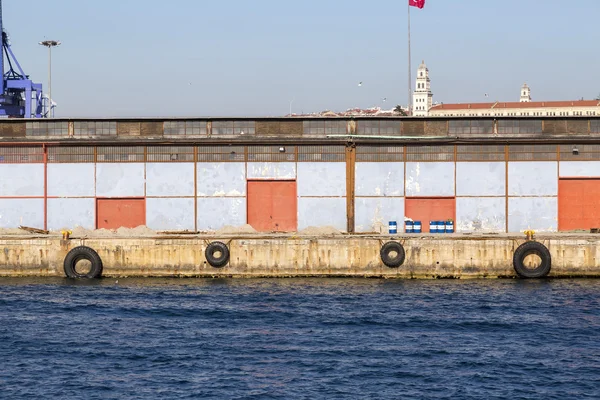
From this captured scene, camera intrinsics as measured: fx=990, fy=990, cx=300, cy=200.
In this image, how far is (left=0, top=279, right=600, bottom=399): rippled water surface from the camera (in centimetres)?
3131

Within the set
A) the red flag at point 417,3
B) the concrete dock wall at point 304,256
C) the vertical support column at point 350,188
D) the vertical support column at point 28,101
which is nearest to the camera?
the concrete dock wall at point 304,256

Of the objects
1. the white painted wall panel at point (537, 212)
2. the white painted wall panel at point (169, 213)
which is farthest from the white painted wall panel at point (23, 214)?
the white painted wall panel at point (537, 212)

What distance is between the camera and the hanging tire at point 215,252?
52094 millimetres

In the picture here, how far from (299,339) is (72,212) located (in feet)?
76.2

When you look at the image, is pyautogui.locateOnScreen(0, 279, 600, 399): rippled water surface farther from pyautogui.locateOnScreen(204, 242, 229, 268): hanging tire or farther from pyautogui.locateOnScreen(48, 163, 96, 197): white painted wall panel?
pyautogui.locateOnScreen(48, 163, 96, 197): white painted wall panel

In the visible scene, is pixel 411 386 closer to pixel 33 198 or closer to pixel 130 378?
pixel 130 378

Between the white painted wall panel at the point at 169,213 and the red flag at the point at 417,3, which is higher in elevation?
the red flag at the point at 417,3

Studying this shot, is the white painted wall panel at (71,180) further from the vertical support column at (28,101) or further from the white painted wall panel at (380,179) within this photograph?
the vertical support column at (28,101)

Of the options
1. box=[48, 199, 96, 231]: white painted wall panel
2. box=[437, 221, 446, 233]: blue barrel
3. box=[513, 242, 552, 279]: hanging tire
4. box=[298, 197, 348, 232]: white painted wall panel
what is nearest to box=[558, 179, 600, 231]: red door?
box=[513, 242, 552, 279]: hanging tire

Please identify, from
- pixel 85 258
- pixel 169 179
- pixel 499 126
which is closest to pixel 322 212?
pixel 169 179

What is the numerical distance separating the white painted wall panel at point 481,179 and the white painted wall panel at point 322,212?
6.69 metres

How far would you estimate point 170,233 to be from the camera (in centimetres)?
5512

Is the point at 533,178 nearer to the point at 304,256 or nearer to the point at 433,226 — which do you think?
the point at 433,226

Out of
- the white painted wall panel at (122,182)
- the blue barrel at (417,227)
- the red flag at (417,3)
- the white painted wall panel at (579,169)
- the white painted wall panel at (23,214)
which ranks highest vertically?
the red flag at (417,3)
